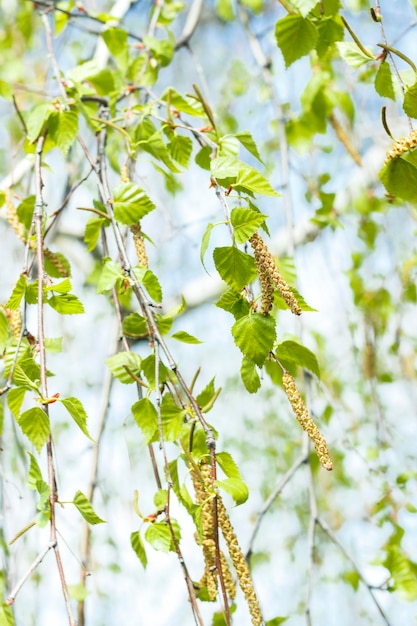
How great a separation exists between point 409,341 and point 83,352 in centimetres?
127

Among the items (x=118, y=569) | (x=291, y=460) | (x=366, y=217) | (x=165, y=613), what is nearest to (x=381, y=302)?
(x=366, y=217)

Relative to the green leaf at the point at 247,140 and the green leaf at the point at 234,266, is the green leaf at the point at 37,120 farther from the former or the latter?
the green leaf at the point at 234,266

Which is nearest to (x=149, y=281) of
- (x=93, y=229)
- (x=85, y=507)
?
(x=93, y=229)

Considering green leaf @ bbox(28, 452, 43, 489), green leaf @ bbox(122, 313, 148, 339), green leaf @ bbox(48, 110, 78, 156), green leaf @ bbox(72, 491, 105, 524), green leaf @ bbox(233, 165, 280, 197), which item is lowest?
green leaf @ bbox(72, 491, 105, 524)

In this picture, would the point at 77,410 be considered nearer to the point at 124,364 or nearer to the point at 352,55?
the point at 124,364

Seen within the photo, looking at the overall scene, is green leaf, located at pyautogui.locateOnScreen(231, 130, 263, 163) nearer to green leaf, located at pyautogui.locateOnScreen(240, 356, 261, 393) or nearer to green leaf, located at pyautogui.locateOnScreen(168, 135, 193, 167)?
green leaf, located at pyautogui.locateOnScreen(168, 135, 193, 167)

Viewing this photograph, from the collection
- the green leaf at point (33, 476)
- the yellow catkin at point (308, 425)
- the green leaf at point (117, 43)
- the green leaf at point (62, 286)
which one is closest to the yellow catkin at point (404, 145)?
the yellow catkin at point (308, 425)

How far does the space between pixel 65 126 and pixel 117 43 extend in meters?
→ 0.37

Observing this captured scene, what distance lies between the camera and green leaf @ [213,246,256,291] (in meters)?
0.58

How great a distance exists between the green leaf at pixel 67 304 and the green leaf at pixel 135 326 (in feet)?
0.22

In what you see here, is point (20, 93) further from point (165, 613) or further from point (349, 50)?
point (165, 613)

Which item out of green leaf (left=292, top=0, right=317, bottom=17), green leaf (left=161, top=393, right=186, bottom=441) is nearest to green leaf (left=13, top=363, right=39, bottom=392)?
green leaf (left=161, top=393, right=186, bottom=441)

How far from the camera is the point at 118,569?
226 cm

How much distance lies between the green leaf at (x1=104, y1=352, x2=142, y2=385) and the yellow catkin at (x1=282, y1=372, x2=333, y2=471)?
201mm
